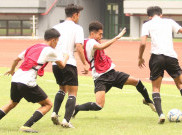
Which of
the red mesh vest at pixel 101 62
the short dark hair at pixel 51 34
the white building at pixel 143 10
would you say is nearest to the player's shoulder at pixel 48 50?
the short dark hair at pixel 51 34

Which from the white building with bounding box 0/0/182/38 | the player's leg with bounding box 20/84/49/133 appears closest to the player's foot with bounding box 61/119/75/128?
the player's leg with bounding box 20/84/49/133

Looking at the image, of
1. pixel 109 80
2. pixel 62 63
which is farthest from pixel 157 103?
pixel 62 63

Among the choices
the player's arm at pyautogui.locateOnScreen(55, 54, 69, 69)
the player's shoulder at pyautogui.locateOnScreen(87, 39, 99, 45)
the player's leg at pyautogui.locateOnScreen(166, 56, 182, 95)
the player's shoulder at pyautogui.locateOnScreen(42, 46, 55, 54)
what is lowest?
the player's leg at pyautogui.locateOnScreen(166, 56, 182, 95)

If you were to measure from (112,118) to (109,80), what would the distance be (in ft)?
2.69

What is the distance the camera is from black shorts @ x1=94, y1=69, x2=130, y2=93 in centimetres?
1082

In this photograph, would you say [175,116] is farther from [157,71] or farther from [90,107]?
[90,107]

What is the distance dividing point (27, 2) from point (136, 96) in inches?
2238

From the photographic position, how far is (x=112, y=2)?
7275 cm

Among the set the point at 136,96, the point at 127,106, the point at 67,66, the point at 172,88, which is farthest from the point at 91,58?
the point at 172,88

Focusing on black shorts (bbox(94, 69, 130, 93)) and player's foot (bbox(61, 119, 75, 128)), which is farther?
black shorts (bbox(94, 69, 130, 93))

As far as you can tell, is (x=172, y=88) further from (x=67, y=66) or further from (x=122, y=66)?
(x=122, y=66)

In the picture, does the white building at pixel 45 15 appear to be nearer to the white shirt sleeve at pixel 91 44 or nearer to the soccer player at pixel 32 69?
the white shirt sleeve at pixel 91 44

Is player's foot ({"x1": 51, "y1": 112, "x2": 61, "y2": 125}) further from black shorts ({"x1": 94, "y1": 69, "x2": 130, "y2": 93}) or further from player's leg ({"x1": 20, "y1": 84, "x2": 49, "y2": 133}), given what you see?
black shorts ({"x1": 94, "y1": 69, "x2": 130, "y2": 93})

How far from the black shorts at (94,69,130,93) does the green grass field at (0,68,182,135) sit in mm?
608
